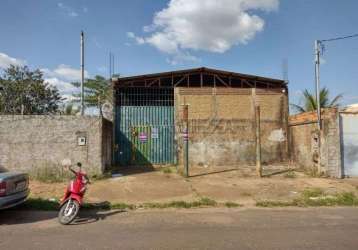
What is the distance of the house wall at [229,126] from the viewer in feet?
54.7

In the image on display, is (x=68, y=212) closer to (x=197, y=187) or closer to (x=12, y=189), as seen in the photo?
(x=12, y=189)

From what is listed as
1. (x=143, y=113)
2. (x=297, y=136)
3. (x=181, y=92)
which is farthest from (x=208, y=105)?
(x=297, y=136)

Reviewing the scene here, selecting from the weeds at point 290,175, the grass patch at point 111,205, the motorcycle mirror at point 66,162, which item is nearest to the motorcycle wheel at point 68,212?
the grass patch at point 111,205

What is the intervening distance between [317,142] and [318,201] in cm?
582

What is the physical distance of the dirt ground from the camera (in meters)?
9.14

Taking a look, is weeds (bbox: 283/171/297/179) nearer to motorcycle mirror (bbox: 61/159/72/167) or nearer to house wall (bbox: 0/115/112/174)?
house wall (bbox: 0/115/112/174)

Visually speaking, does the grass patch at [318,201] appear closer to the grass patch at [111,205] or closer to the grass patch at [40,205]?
the grass patch at [111,205]

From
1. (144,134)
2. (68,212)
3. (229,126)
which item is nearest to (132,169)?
(144,134)

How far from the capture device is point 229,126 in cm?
1689

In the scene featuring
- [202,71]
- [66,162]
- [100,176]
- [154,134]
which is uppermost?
[202,71]

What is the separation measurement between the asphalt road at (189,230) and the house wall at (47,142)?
16.1ft

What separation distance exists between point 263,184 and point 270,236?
594cm

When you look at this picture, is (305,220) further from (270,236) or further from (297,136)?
(297,136)

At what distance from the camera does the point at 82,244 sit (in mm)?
5059
